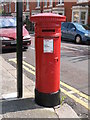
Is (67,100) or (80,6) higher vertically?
(80,6)

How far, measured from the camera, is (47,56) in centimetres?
339

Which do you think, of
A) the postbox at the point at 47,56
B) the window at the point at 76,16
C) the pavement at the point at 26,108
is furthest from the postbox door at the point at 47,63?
the window at the point at 76,16

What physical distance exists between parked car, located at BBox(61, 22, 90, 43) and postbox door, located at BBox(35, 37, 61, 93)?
1041 cm

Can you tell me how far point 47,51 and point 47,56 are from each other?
84mm

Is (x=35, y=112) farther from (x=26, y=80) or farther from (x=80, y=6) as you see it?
(x=80, y=6)

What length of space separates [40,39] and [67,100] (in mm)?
1418

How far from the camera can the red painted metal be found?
329 cm

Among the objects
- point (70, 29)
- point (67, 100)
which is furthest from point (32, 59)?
point (70, 29)

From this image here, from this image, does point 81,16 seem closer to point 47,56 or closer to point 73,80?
point 73,80

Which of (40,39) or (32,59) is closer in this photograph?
(40,39)

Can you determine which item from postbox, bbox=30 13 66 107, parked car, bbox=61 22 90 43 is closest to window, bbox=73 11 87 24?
parked car, bbox=61 22 90 43

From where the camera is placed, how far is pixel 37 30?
339 centimetres

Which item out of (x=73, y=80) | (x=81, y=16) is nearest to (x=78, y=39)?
(x=81, y=16)

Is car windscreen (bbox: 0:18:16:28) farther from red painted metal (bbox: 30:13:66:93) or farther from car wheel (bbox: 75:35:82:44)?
red painted metal (bbox: 30:13:66:93)
